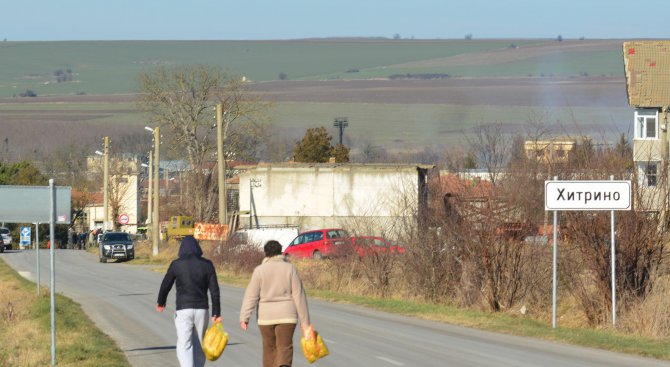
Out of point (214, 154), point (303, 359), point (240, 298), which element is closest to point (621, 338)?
point (303, 359)

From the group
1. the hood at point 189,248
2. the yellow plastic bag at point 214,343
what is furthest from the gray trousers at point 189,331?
the hood at point 189,248

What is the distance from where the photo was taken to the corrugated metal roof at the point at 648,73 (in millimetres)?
63406

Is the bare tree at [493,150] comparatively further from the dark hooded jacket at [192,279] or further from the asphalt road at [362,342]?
the dark hooded jacket at [192,279]

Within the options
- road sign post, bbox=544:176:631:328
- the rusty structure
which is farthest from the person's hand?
the rusty structure

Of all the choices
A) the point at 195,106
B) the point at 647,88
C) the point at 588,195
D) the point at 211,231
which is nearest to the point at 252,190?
the point at 211,231

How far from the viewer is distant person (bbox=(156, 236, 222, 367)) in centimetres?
1564

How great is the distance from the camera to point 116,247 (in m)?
65.7

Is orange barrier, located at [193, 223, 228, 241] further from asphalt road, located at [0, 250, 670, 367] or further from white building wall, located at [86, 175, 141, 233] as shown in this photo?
white building wall, located at [86, 175, 141, 233]

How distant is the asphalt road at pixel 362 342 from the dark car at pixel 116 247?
3110cm

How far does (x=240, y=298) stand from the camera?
34.4 meters

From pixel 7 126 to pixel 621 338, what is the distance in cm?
18192

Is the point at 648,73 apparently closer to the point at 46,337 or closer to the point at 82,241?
the point at 46,337

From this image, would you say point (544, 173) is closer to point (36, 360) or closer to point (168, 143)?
point (36, 360)

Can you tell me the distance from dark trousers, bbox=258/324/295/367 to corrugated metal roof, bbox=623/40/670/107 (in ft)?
164
